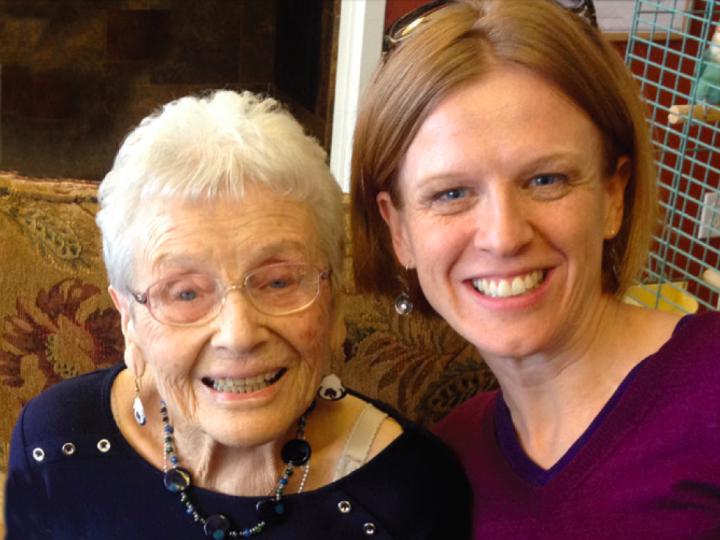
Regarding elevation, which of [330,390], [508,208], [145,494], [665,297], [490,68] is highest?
[490,68]

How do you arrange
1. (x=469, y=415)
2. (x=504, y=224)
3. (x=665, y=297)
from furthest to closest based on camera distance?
1. (x=665, y=297)
2. (x=469, y=415)
3. (x=504, y=224)

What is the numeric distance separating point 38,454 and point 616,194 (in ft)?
2.89

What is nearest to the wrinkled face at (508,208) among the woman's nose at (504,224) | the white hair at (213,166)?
the woman's nose at (504,224)

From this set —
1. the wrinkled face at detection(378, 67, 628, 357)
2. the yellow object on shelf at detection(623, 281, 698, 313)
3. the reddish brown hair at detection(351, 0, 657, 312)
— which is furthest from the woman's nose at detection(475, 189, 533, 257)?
the yellow object on shelf at detection(623, 281, 698, 313)

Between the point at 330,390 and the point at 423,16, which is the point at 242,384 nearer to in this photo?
the point at 330,390

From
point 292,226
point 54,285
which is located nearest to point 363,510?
point 292,226

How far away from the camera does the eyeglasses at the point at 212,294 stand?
1.23 m

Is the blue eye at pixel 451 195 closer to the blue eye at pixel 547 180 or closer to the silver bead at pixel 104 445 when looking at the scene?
the blue eye at pixel 547 180

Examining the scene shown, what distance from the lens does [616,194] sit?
1.37 meters

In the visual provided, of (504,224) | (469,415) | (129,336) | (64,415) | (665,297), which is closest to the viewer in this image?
(504,224)

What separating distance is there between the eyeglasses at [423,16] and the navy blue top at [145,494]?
521 millimetres

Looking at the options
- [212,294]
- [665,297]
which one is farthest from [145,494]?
[665,297]

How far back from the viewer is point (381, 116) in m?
1.34

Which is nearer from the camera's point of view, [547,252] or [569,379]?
[547,252]
